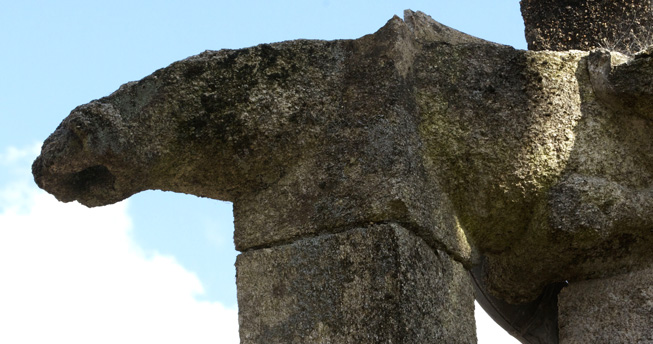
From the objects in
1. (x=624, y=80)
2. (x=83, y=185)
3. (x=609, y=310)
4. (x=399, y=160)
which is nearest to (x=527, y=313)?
(x=609, y=310)

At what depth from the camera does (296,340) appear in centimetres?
280

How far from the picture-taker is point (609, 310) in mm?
3209

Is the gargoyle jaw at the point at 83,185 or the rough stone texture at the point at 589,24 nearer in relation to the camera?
the gargoyle jaw at the point at 83,185

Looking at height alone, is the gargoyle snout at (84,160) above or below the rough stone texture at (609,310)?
above

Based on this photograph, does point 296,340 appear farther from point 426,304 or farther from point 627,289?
point 627,289

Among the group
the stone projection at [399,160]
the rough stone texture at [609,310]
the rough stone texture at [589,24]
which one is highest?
the rough stone texture at [589,24]

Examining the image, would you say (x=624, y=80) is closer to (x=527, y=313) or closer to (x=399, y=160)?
(x=399, y=160)

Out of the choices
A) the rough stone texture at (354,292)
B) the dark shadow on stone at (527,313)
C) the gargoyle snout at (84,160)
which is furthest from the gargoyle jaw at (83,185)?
the dark shadow on stone at (527,313)

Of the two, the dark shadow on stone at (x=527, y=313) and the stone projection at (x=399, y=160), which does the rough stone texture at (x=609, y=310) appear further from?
the dark shadow on stone at (x=527, y=313)

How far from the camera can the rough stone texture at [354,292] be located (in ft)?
8.89

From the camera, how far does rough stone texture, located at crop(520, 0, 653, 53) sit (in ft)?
13.2

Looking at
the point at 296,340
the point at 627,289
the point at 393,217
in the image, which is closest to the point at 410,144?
the point at 393,217

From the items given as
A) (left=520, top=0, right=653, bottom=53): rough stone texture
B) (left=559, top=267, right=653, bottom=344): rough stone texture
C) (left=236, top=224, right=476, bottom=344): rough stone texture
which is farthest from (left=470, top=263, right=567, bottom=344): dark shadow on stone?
(left=520, top=0, right=653, bottom=53): rough stone texture

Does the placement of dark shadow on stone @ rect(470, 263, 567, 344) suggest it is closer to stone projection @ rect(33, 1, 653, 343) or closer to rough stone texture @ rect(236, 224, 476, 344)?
stone projection @ rect(33, 1, 653, 343)
